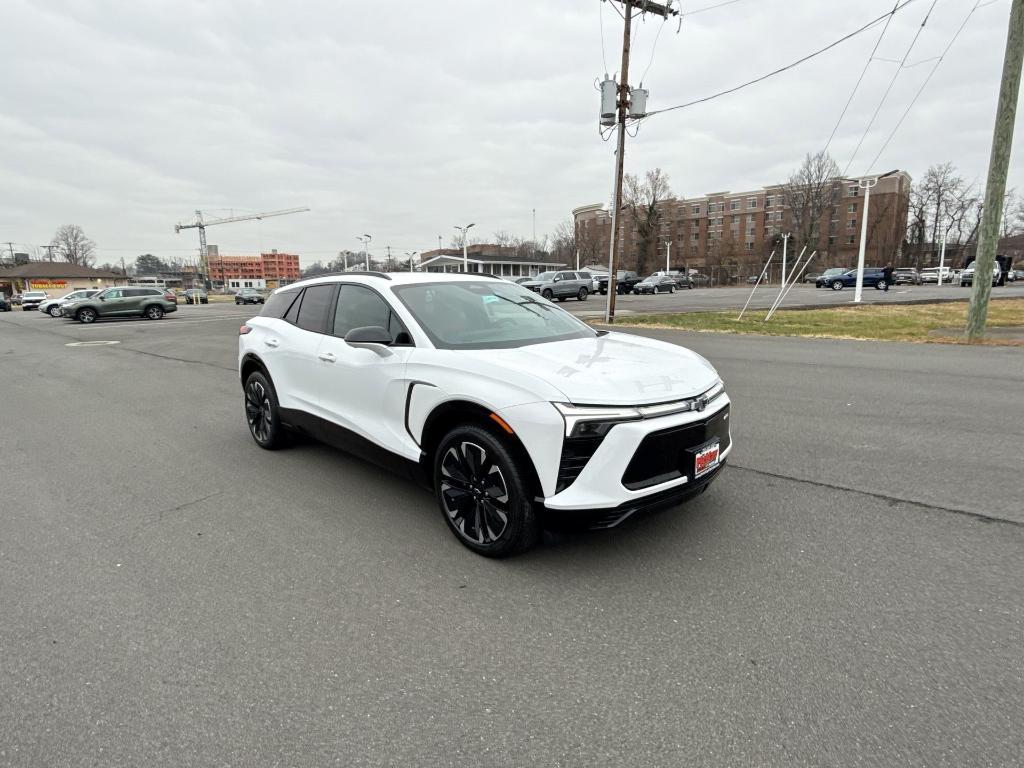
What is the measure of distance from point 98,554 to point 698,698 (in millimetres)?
3457

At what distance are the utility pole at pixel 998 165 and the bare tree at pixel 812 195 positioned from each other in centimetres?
7670

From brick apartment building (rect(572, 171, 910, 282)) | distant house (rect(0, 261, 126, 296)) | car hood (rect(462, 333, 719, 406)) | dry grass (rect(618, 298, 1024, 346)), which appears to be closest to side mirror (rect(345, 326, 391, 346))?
car hood (rect(462, 333, 719, 406))

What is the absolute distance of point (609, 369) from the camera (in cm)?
315

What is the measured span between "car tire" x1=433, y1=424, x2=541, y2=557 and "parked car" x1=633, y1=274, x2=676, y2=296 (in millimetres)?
44371

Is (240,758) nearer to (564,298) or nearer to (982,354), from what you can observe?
(982,354)

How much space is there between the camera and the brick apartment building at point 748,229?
87000mm

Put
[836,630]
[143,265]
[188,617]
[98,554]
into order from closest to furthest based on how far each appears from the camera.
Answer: [836,630], [188,617], [98,554], [143,265]

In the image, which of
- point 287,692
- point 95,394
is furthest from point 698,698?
point 95,394

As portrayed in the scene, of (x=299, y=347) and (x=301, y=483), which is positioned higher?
(x=299, y=347)

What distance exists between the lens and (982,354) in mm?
10617

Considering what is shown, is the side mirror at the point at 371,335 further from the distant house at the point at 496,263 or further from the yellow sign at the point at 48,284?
the yellow sign at the point at 48,284

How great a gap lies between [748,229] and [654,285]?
236 ft

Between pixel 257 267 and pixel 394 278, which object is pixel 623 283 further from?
pixel 257 267

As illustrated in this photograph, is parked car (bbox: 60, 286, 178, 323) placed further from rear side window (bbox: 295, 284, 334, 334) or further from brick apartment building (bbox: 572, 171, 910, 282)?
brick apartment building (bbox: 572, 171, 910, 282)
